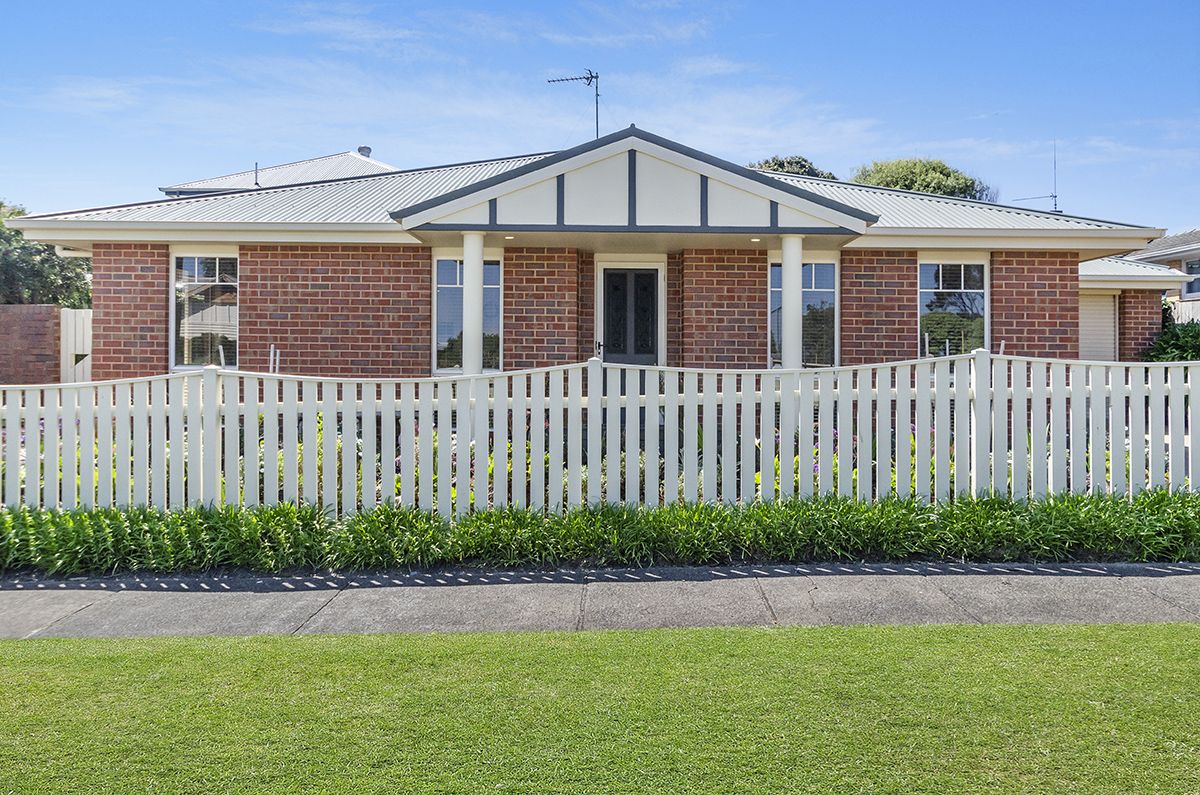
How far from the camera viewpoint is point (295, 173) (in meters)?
22.4

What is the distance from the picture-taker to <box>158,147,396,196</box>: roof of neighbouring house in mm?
20484

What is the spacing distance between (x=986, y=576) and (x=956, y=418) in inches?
52.7

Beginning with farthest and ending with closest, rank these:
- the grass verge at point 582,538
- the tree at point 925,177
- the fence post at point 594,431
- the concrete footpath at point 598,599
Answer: the tree at point 925,177 → the fence post at point 594,431 → the grass verge at point 582,538 → the concrete footpath at point 598,599

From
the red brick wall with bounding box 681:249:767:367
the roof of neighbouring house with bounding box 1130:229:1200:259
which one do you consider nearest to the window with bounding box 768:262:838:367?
the red brick wall with bounding box 681:249:767:367

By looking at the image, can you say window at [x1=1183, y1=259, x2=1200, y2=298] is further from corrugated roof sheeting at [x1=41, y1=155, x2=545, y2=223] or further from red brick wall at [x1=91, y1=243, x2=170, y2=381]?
red brick wall at [x1=91, y1=243, x2=170, y2=381]

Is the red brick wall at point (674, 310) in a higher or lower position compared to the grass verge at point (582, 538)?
higher

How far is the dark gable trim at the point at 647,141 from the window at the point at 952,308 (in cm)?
273

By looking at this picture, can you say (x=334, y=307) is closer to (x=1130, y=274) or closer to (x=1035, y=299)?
(x=1035, y=299)

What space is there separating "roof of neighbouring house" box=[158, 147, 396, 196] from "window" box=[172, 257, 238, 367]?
364 inches

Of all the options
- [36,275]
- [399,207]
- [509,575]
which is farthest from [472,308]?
[36,275]

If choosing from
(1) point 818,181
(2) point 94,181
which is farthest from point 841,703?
(2) point 94,181

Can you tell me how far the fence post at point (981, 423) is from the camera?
5777 millimetres

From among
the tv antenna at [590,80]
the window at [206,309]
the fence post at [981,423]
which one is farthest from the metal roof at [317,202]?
the fence post at [981,423]

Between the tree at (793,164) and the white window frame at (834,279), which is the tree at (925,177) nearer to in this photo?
the tree at (793,164)
